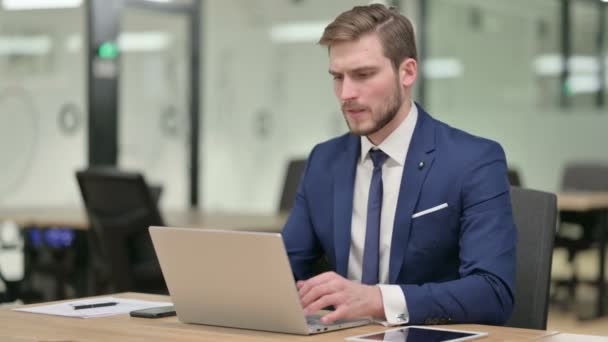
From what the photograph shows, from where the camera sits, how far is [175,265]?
7.22ft

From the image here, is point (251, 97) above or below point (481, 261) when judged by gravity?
above

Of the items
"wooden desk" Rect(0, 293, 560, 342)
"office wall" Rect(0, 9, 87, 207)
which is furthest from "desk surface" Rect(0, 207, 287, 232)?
"wooden desk" Rect(0, 293, 560, 342)

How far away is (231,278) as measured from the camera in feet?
6.89

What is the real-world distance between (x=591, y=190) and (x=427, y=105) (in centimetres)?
254

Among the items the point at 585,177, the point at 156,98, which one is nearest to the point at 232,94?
the point at 156,98

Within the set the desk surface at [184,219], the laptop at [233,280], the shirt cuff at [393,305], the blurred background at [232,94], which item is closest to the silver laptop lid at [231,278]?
the laptop at [233,280]

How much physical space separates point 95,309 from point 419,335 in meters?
0.78

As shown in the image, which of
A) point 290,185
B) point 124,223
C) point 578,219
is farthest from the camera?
point 578,219

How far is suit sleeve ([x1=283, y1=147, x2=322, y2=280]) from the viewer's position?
107 inches

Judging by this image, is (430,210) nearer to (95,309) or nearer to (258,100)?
(95,309)

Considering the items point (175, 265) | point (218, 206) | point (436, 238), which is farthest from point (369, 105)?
point (218, 206)

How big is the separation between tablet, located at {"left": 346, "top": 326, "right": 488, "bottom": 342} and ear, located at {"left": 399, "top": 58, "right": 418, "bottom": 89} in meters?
0.66

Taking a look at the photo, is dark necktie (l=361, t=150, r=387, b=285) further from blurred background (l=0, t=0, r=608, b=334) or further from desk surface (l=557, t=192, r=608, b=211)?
desk surface (l=557, t=192, r=608, b=211)

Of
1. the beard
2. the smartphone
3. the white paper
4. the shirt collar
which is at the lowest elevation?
the white paper
